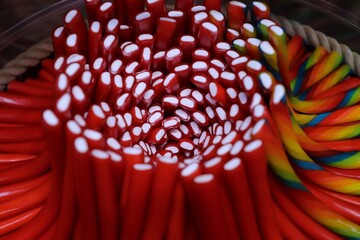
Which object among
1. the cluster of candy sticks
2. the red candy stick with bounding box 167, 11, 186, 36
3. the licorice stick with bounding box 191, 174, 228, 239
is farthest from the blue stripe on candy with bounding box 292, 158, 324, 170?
the red candy stick with bounding box 167, 11, 186, 36

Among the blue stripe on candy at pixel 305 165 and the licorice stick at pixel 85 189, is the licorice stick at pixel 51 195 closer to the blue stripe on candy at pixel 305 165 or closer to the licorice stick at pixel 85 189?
the licorice stick at pixel 85 189

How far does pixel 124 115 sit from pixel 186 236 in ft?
0.47

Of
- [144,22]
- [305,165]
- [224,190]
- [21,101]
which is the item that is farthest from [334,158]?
[21,101]

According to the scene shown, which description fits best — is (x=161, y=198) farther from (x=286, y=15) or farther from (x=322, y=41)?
(x=286, y=15)

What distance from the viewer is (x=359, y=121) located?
0.71 metres

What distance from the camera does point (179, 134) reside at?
26.8 inches

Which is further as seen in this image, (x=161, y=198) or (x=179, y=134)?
(x=179, y=134)

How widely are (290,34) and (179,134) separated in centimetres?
23

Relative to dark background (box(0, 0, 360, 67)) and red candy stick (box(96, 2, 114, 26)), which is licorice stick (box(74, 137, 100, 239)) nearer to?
red candy stick (box(96, 2, 114, 26))

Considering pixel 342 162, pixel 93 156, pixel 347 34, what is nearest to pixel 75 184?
pixel 93 156

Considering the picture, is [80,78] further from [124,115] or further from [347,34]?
[347,34]

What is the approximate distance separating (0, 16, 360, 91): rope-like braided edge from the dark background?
73 millimetres

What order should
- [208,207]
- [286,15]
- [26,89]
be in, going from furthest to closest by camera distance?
[286,15] → [26,89] → [208,207]

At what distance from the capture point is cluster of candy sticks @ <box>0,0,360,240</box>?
554mm
